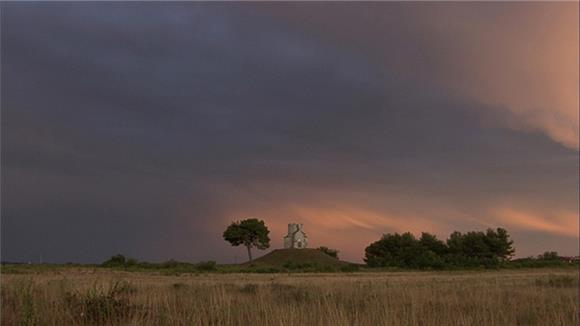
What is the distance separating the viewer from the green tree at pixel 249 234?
107062mm

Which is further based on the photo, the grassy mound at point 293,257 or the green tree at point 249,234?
the green tree at point 249,234

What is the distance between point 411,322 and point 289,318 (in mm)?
1911

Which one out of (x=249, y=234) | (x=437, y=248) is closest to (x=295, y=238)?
(x=249, y=234)

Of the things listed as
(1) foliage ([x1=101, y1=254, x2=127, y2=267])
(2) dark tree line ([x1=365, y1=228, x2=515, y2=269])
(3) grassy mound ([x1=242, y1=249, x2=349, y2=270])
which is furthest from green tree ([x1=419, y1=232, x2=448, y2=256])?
(1) foliage ([x1=101, y1=254, x2=127, y2=267])

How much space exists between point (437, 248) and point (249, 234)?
32593mm

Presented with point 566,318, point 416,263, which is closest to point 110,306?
point 566,318

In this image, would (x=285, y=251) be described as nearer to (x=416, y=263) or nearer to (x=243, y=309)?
(x=416, y=263)

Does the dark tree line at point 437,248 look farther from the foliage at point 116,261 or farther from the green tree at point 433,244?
the foliage at point 116,261

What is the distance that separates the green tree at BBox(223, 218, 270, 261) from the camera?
351 ft

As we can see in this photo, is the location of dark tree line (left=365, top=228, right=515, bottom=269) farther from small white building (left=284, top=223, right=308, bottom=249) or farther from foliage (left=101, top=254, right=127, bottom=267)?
foliage (left=101, top=254, right=127, bottom=267)

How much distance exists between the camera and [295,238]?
4466 inches

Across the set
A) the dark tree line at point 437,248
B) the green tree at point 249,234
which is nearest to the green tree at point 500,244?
the dark tree line at point 437,248

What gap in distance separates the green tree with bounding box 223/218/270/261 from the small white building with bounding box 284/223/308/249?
582cm

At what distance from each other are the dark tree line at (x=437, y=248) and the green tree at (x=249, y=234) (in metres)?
18.4
